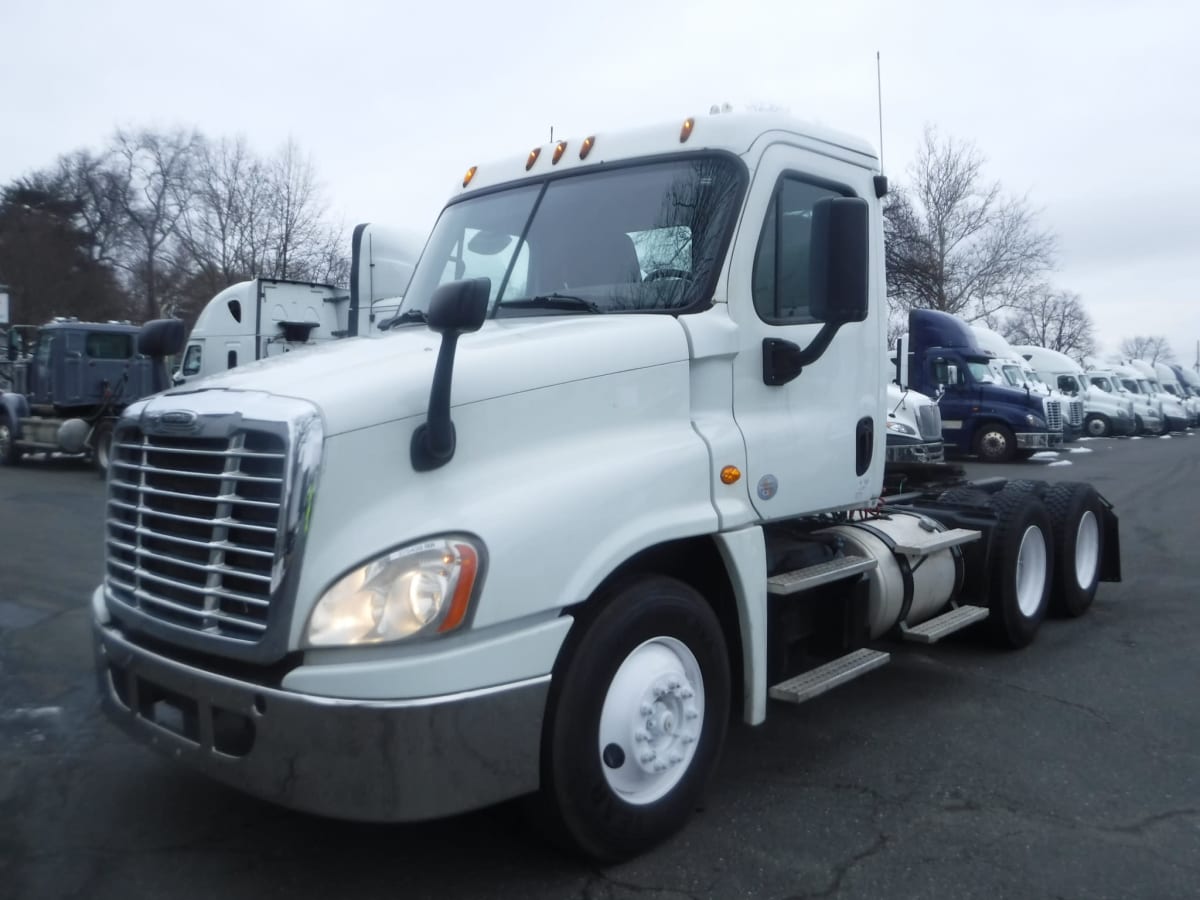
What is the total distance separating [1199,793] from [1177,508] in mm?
10982

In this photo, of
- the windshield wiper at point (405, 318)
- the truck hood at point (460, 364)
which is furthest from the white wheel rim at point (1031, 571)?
the windshield wiper at point (405, 318)

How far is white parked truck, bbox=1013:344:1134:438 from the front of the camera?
115 ft

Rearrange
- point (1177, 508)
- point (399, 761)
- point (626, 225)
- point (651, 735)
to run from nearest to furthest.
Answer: point (399, 761)
point (651, 735)
point (626, 225)
point (1177, 508)

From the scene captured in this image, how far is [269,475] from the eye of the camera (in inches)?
116

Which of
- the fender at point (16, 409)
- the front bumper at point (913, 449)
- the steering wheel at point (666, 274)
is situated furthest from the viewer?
the fender at point (16, 409)

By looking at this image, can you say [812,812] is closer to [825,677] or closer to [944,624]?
[825,677]

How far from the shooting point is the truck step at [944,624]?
5301 millimetres

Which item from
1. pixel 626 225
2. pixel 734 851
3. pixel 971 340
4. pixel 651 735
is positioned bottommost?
pixel 734 851

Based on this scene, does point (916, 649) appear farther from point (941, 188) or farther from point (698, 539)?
point (941, 188)

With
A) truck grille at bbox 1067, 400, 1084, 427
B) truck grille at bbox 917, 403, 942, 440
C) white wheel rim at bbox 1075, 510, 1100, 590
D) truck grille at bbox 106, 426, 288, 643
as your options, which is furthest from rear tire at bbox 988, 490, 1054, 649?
truck grille at bbox 1067, 400, 1084, 427

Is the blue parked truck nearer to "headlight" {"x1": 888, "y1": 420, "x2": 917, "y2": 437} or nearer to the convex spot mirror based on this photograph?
"headlight" {"x1": 888, "y1": 420, "x2": 917, "y2": 437}

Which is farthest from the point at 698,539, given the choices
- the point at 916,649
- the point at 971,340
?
the point at 971,340

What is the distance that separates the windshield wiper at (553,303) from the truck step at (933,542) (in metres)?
2.21

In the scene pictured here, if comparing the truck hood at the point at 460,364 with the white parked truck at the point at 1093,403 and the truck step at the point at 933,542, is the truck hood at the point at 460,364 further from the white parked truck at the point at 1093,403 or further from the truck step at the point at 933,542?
the white parked truck at the point at 1093,403
